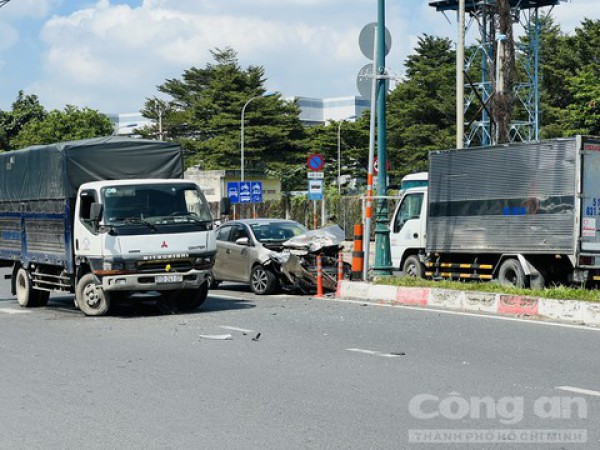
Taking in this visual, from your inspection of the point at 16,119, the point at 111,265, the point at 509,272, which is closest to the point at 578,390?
the point at 111,265

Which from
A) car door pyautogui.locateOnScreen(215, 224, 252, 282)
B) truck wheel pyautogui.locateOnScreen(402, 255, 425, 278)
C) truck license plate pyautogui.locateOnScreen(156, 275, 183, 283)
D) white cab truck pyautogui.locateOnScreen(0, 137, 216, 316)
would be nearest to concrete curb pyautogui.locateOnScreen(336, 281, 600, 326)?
car door pyautogui.locateOnScreen(215, 224, 252, 282)

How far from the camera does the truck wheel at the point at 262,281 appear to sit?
792 inches

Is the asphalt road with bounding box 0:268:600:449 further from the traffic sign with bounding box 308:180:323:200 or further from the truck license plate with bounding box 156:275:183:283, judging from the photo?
the traffic sign with bounding box 308:180:323:200

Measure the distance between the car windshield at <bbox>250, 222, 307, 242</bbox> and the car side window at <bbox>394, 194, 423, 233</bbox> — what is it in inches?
126

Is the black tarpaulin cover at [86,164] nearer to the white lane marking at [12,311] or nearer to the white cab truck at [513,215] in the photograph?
the white lane marking at [12,311]

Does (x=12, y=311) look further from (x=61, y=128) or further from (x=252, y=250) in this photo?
(x=61, y=128)

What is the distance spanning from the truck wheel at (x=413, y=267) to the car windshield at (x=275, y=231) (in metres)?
3.25

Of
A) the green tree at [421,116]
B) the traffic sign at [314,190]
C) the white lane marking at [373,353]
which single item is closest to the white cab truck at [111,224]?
the white lane marking at [373,353]

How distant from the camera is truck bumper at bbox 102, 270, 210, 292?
1605cm

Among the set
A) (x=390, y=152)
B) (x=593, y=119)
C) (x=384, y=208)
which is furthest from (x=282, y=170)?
(x=384, y=208)

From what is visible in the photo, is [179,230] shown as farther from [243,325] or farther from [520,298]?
[520,298]

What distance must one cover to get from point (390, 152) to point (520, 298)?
178ft

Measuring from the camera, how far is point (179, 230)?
1644 centimetres

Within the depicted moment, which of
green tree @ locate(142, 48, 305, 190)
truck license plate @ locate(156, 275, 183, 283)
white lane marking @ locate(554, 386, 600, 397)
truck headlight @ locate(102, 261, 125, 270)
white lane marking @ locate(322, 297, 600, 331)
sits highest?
green tree @ locate(142, 48, 305, 190)
